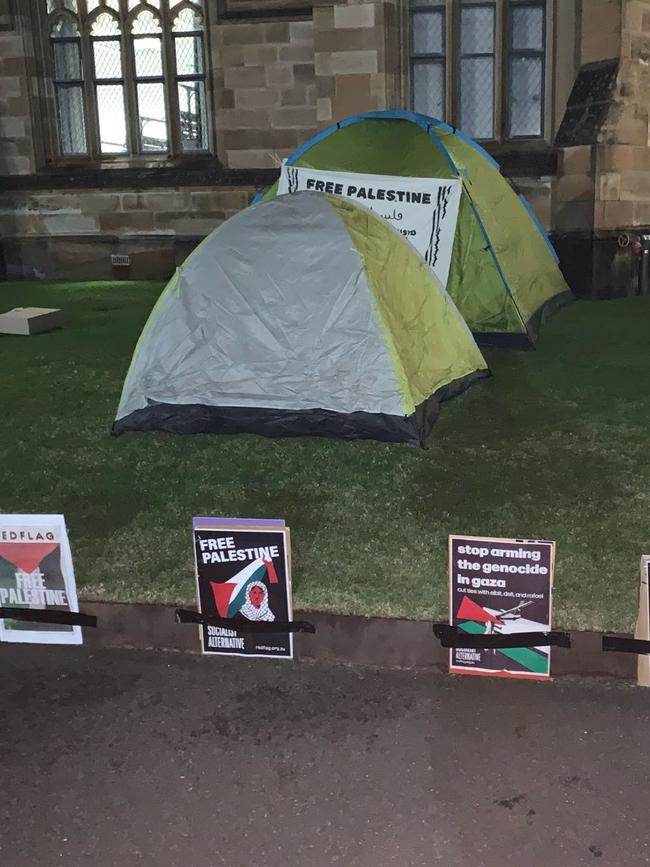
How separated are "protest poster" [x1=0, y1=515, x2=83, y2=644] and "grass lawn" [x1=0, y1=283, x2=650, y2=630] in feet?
0.56

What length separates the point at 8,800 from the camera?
7.92 feet

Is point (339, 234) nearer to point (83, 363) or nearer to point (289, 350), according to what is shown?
point (289, 350)

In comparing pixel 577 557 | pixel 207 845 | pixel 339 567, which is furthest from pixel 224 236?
pixel 207 845

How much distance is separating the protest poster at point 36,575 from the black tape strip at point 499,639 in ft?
4.67

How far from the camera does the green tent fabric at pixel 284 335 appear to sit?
514 centimetres

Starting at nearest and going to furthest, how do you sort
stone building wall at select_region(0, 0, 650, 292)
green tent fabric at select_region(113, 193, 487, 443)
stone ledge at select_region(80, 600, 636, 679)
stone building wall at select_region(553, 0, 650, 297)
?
stone ledge at select_region(80, 600, 636, 679) → green tent fabric at select_region(113, 193, 487, 443) → stone building wall at select_region(553, 0, 650, 297) → stone building wall at select_region(0, 0, 650, 292)

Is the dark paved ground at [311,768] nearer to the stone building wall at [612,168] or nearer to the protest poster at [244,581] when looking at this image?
the protest poster at [244,581]

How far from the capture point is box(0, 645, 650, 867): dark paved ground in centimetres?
221

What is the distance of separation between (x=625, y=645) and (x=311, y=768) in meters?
1.14

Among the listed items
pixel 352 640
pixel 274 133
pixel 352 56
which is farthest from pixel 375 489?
pixel 274 133

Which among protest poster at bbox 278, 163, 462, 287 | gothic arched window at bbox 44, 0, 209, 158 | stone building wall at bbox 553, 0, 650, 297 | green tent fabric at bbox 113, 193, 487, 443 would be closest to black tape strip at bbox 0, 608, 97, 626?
green tent fabric at bbox 113, 193, 487, 443

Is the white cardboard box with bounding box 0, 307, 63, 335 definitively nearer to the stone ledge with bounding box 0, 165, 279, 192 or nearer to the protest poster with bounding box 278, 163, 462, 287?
the protest poster with bounding box 278, 163, 462, 287

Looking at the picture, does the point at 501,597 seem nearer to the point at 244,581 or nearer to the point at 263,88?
the point at 244,581

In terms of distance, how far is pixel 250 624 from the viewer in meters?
3.09
